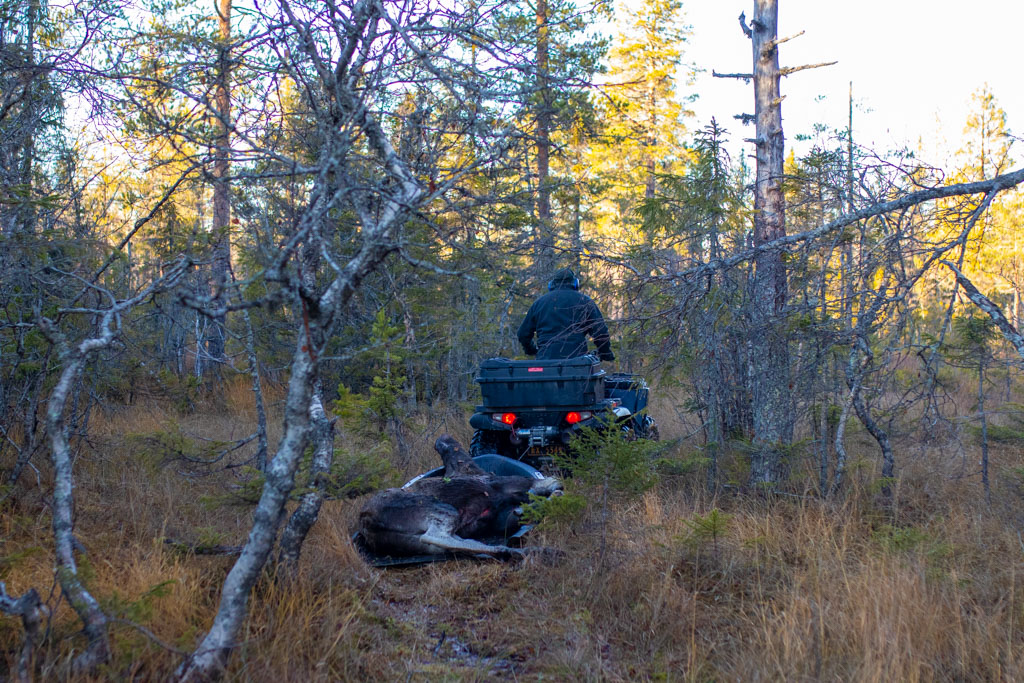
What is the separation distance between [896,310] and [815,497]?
5.93 ft

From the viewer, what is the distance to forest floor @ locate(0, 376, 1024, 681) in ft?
11.5

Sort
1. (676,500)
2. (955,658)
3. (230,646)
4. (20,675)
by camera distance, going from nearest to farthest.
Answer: (20,675) → (230,646) → (955,658) → (676,500)

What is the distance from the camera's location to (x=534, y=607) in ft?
14.9

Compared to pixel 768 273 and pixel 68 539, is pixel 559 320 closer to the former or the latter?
pixel 768 273

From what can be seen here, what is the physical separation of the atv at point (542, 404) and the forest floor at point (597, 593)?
1.23m

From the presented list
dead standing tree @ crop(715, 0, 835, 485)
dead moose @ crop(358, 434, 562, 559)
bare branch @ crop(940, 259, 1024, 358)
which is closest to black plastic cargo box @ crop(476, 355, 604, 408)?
dead moose @ crop(358, 434, 562, 559)

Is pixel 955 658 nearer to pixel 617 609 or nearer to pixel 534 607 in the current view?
pixel 617 609

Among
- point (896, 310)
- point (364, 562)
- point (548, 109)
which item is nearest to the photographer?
point (548, 109)

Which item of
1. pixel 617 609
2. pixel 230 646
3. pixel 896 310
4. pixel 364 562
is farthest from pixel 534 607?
pixel 896 310

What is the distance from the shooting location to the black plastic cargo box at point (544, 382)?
23.0 ft

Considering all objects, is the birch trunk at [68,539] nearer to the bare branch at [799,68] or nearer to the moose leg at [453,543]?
the moose leg at [453,543]

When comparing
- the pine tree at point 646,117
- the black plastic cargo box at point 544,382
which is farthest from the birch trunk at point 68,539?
the pine tree at point 646,117

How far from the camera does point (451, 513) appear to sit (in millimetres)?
5414

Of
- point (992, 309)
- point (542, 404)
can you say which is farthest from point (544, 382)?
point (992, 309)
